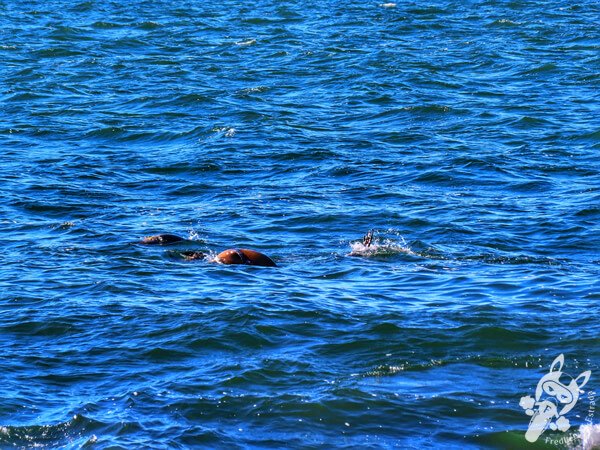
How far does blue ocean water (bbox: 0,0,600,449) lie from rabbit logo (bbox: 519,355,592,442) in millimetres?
86

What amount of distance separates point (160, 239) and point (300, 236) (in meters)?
1.85

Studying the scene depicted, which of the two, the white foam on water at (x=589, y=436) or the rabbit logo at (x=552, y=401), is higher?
the white foam on water at (x=589, y=436)

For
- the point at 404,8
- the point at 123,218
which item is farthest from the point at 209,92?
the point at 404,8

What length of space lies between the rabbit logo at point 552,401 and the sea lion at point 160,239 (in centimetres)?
576

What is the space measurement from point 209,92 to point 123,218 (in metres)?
9.52

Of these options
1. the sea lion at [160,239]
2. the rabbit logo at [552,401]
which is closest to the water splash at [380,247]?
the sea lion at [160,239]

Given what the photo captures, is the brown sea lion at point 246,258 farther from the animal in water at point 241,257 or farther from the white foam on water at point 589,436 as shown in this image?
the white foam on water at point 589,436

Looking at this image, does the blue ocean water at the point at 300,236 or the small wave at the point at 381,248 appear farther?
the small wave at the point at 381,248

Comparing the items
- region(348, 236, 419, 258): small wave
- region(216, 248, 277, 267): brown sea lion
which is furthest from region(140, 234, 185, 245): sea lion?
region(348, 236, 419, 258): small wave

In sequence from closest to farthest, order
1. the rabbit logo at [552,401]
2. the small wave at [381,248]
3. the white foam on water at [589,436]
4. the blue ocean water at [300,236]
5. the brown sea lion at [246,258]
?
the white foam on water at [589,436] < the rabbit logo at [552,401] < the blue ocean water at [300,236] < the brown sea lion at [246,258] < the small wave at [381,248]

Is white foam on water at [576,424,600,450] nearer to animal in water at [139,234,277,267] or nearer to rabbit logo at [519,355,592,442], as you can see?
rabbit logo at [519,355,592,442]

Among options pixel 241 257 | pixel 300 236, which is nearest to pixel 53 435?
pixel 241 257

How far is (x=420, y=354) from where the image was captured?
387 inches

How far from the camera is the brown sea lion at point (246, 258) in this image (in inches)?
505
